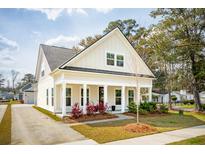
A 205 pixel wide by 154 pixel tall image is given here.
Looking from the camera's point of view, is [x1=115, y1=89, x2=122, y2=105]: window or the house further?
[x1=115, y1=89, x2=122, y2=105]: window

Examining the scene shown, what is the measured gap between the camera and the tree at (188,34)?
51.8ft

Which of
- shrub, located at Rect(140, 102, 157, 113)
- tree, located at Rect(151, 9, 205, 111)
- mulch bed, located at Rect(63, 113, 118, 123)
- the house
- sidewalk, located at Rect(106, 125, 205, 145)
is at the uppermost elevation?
tree, located at Rect(151, 9, 205, 111)

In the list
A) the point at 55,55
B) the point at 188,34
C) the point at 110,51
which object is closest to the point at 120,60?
the point at 110,51

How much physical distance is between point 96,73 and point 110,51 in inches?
92.6

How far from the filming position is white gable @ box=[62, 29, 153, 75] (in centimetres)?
1298

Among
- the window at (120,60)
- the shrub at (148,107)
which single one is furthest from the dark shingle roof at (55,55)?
the shrub at (148,107)

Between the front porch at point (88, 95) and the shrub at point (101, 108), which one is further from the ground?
the front porch at point (88, 95)

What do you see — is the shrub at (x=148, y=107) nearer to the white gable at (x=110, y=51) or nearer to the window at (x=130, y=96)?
the window at (x=130, y=96)

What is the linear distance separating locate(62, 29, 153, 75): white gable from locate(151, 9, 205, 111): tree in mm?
3418

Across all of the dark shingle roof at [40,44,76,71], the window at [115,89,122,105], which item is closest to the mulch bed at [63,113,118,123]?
the window at [115,89,122,105]

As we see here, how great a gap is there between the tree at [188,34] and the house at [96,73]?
343 centimetres

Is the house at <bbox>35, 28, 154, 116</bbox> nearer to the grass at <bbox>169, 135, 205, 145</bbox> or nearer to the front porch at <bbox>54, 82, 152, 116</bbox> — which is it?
the front porch at <bbox>54, 82, 152, 116</bbox>
